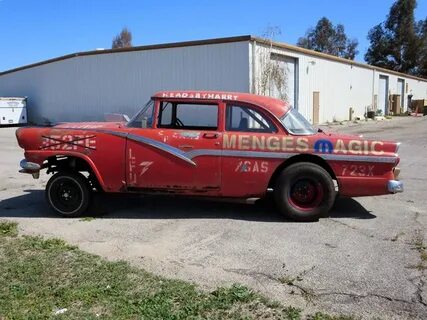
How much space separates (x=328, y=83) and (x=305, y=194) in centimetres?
2676

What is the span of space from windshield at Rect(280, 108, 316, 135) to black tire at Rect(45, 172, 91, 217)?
299 cm

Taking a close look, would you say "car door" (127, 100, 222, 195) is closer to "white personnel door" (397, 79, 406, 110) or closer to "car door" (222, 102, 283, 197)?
"car door" (222, 102, 283, 197)

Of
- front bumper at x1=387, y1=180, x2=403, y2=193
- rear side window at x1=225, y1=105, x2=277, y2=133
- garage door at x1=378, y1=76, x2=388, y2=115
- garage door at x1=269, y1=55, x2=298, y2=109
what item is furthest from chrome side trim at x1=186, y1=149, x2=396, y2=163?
garage door at x1=378, y1=76, x2=388, y2=115

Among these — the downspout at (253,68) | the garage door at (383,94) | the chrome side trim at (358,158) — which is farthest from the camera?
the garage door at (383,94)

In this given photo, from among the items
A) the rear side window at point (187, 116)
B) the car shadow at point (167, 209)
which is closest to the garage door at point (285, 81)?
the car shadow at point (167, 209)

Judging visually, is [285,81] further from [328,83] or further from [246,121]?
[246,121]

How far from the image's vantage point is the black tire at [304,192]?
6.52m

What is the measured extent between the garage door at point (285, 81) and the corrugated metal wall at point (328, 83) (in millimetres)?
236

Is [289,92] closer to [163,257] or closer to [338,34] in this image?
[163,257]

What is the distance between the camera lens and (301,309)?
12.9ft

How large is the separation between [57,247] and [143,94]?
71.5 feet

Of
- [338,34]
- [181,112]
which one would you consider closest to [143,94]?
[181,112]

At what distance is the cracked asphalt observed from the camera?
427 cm

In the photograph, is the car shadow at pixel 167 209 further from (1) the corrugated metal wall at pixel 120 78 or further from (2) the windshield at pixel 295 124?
(1) the corrugated metal wall at pixel 120 78
